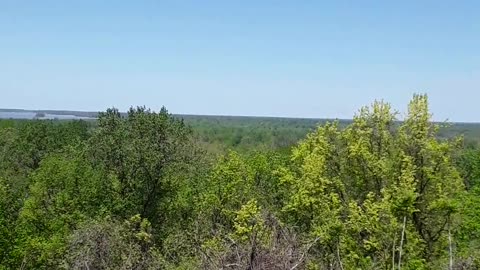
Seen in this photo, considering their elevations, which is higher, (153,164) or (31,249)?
(153,164)

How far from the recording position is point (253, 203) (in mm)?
20016

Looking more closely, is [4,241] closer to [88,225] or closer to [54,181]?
[88,225]

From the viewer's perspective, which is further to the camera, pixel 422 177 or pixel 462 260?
pixel 422 177

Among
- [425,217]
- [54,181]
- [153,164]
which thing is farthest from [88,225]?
[425,217]

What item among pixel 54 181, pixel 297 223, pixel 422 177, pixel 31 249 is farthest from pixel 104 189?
pixel 422 177

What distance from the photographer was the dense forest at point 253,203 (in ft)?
51.3

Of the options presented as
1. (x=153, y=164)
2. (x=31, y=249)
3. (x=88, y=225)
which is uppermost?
(x=153, y=164)

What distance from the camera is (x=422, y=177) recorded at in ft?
68.8

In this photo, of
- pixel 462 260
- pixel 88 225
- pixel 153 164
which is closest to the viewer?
pixel 462 260

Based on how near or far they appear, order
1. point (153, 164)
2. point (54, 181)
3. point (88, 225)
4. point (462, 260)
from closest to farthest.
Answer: point (462, 260) → point (88, 225) → point (153, 164) → point (54, 181)

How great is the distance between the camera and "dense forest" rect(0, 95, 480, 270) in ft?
51.3

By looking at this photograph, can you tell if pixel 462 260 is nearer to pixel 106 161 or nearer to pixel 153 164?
pixel 153 164

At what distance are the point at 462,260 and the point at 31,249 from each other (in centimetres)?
1637

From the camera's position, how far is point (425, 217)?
20484 millimetres
